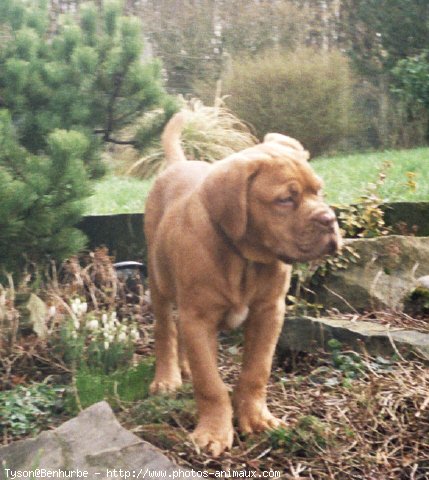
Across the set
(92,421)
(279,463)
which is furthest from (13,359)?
(279,463)

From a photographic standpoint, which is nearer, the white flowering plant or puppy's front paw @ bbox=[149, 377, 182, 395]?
puppy's front paw @ bbox=[149, 377, 182, 395]

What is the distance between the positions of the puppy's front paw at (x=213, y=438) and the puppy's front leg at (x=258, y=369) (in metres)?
0.17

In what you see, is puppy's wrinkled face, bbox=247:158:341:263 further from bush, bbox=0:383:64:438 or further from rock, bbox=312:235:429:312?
rock, bbox=312:235:429:312

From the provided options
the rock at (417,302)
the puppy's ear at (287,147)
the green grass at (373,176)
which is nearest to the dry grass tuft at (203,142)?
the green grass at (373,176)

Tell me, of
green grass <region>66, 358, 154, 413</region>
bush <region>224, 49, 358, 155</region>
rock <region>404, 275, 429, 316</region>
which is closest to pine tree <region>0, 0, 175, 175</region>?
green grass <region>66, 358, 154, 413</region>

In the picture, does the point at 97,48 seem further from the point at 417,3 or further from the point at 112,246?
the point at 417,3

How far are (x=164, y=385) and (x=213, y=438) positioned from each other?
2.57 ft

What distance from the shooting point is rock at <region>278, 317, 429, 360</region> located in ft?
14.9

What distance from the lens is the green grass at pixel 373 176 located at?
7.61 meters

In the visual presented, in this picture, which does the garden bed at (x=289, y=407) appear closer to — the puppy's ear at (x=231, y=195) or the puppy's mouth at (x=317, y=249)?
the puppy's mouth at (x=317, y=249)

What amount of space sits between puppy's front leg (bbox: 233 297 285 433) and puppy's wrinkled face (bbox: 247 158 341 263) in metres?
0.36

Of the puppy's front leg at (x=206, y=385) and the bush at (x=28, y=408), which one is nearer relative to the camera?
the puppy's front leg at (x=206, y=385)

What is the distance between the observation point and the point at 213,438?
3.52 meters

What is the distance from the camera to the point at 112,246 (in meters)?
6.64
